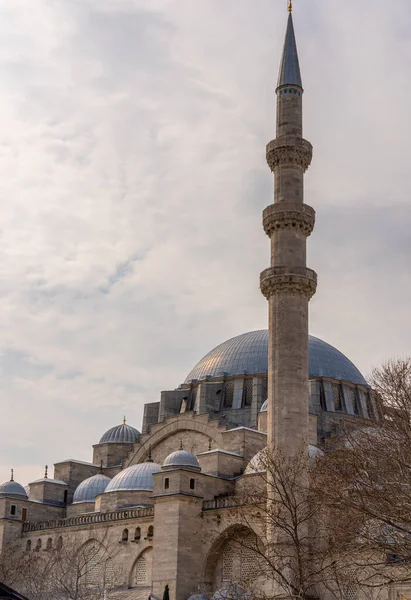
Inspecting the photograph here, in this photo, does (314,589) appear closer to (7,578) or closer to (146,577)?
(146,577)

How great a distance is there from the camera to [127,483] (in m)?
40.0

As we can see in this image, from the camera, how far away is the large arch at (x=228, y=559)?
3372 centimetres

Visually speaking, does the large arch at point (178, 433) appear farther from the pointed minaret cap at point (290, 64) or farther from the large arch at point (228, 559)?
the pointed minaret cap at point (290, 64)

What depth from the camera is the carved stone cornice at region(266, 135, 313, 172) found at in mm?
34094

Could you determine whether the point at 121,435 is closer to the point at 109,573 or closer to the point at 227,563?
the point at 109,573

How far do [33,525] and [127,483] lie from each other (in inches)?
232

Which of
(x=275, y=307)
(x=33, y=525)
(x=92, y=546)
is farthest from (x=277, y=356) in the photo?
(x=33, y=525)

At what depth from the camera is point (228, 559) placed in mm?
34531

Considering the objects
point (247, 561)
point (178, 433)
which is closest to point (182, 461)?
point (247, 561)

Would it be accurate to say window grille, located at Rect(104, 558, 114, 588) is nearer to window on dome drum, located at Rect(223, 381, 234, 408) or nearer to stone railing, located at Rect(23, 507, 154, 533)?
stone railing, located at Rect(23, 507, 154, 533)

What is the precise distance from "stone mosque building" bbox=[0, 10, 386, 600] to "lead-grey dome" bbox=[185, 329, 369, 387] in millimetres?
76

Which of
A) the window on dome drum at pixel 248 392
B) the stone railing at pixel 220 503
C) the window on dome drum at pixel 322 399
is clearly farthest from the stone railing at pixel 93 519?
the window on dome drum at pixel 322 399

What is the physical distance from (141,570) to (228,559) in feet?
14.1

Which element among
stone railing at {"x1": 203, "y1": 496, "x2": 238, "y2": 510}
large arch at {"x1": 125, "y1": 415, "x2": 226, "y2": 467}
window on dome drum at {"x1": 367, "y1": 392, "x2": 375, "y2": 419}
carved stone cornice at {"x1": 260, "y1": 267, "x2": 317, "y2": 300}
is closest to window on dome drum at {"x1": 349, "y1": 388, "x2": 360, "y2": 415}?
window on dome drum at {"x1": 367, "y1": 392, "x2": 375, "y2": 419}
